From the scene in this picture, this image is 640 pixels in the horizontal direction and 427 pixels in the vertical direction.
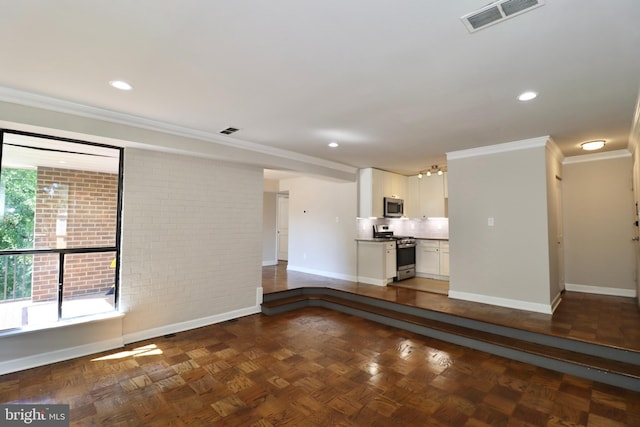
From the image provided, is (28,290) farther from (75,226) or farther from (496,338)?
(496,338)

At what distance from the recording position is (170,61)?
86.7 inches

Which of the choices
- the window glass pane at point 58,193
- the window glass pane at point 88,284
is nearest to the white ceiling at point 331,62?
the window glass pane at point 58,193

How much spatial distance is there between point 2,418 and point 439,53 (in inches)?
160

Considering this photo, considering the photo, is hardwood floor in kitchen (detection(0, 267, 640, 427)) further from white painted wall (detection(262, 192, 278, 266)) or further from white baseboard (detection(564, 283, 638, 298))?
white painted wall (detection(262, 192, 278, 266))

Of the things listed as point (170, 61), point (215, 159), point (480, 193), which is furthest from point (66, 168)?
point (480, 193)

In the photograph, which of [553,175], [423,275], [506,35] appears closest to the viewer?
[506,35]

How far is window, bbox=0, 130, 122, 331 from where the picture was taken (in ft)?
9.93

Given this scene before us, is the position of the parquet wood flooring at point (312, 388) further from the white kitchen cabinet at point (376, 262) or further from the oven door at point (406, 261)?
the oven door at point (406, 261)

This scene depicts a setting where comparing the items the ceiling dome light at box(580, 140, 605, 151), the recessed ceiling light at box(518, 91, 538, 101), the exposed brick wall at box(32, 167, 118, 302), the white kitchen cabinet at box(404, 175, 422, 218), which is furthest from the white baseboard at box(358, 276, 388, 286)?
the exposed brick wall at box(32, 167, 118, 302)

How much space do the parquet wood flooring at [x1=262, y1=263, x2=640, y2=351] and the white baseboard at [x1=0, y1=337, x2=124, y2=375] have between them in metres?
2.20

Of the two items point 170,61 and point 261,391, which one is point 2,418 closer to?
point 261,391

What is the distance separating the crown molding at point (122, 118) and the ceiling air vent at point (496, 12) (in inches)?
123

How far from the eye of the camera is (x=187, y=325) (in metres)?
4.01

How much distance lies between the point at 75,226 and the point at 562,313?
19.9ft
